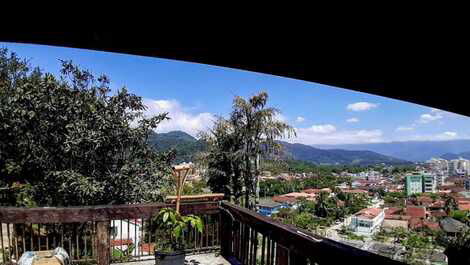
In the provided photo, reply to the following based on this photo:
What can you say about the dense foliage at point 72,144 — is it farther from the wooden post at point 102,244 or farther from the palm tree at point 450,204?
the palm tree at point 450,204

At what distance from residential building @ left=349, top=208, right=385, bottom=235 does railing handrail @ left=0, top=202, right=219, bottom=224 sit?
42.8 metres

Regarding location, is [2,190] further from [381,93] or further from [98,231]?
[381,93]

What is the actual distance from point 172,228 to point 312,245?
5.80ft

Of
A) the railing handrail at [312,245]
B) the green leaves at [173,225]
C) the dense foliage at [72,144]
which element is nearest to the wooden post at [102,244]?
the green leaves at [173,225]

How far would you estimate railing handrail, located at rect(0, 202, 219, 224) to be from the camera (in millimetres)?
4012

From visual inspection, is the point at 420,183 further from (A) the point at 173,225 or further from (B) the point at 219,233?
(A) the point at 173,225

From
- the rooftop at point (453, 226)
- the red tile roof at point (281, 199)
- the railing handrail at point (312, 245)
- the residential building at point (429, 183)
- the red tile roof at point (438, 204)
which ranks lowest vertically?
the residential building at point (429, 183)

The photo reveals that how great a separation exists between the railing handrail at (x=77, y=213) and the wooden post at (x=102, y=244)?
9 cm

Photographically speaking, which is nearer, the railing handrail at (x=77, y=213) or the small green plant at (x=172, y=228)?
the small green plant at (x=172, y=228)

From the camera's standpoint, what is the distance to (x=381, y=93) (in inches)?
74.0

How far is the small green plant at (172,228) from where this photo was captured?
3.76 m

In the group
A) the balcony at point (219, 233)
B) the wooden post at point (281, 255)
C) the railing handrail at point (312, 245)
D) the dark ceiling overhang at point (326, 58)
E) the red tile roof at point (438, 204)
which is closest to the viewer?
the dark ceiling overhang at point (326, 58)

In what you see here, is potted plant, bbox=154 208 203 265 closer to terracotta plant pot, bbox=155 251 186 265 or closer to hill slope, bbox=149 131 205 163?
terracotta plant pot, bbox=155 251 186 265

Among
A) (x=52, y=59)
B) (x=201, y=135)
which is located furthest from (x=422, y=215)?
(x=52, y=59)
